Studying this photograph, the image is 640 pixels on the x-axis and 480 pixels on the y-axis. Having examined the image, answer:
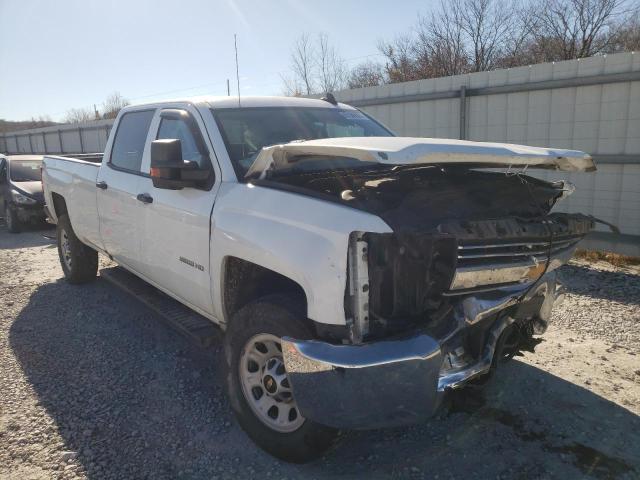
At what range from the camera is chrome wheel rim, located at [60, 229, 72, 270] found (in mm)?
6446

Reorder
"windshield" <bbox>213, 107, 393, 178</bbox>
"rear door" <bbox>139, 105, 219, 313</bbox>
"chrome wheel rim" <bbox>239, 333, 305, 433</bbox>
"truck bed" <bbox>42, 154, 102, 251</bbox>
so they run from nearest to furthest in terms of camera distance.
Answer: "chrome wheel rim" <bbox>239, 333, 305, 433</bbox> → "rear door" <bbox>139, 105, 219, 313</bbox> → "windshield" <bbox>213, 107, 393, 178</bbox> → "truck bed" <bbox>42, 154, 102, 251</bbox>

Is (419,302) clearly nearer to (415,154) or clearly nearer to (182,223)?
(415,154)

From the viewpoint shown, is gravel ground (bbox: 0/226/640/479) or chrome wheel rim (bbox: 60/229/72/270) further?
chrome wheel rim (bbox: 60/229/72/270)

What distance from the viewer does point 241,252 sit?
299 cm

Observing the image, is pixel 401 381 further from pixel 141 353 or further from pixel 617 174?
pixel 617 174

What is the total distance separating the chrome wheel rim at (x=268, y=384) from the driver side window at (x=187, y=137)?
130 centimetres

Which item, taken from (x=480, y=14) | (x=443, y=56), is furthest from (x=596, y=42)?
(x=443, y=56)

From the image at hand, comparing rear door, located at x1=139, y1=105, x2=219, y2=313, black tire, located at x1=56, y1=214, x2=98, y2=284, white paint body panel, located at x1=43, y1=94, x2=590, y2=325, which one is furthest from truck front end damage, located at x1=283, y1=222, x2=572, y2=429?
black tire, located at x1=56, y1=214, x2=98, y2=284

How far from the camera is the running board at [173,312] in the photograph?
362cm

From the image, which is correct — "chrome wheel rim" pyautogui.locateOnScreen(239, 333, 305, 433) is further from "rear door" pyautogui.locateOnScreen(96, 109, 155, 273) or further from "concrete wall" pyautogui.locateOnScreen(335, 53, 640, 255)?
"concrete wall" pyautogui.locateOnScreen(335, 53, 640, 255)

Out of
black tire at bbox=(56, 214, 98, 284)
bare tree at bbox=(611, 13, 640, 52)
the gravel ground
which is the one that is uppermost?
bare tree at bbox=(611, 13, 640, 52)

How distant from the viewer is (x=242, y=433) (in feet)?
10.6

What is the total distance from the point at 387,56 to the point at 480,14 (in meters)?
4.74

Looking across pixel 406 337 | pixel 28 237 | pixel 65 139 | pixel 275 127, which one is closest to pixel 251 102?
pixel 275 127
